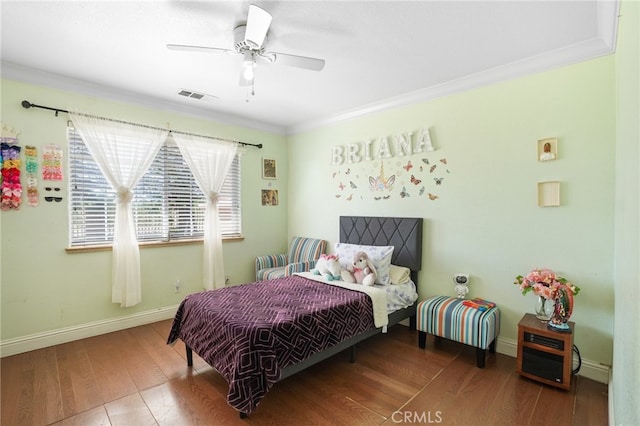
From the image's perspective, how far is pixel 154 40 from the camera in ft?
7.56

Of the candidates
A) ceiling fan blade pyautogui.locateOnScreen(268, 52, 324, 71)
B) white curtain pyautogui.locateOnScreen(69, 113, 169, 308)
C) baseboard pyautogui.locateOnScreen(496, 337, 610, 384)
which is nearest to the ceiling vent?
white curtain pyautogui.locateOnScreen(69, 113, 169, 308)

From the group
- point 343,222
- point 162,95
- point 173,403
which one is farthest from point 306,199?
point 173,403

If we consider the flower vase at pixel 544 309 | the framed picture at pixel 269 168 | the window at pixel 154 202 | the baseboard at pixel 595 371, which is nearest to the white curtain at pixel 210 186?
the window at pixel 154 202

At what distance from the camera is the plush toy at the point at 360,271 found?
3056mm

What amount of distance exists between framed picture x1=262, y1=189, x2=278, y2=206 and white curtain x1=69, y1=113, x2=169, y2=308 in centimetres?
165

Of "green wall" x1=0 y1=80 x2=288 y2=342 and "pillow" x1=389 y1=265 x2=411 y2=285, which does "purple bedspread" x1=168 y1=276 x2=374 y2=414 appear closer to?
"pillow" x1=389 y1=265 x2=411 y2=285

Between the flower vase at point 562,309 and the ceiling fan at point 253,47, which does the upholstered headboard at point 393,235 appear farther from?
the ceiling fan at point 253,47

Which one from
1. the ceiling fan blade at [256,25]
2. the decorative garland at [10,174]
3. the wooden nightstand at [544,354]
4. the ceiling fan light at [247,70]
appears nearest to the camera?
the ceiling fan blade at [256,25]

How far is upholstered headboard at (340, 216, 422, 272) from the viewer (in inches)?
130

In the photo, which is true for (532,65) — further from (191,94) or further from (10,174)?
(10,174)

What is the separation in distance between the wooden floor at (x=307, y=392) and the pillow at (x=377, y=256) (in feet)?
2.33

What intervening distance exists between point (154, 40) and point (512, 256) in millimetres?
3476

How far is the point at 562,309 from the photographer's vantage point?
2.26 meters

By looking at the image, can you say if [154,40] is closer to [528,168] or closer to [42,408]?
[42,408]
